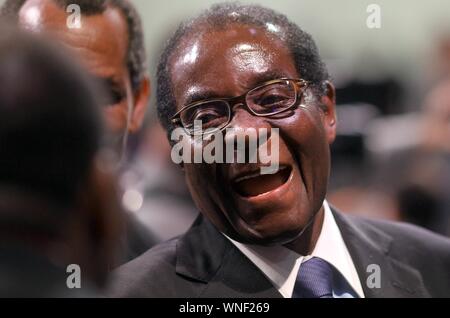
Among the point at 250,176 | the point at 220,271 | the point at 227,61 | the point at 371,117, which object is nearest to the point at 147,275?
the point at 220,271

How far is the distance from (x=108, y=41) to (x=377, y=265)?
0.51 metres

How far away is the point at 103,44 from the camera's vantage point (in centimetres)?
145

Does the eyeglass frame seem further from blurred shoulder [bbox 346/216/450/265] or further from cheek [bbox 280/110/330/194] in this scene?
blurred shoulder [bbox 346/216/450/265]

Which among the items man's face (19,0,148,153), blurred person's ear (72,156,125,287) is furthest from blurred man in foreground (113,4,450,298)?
blurred person's ear (72,156,125,287)

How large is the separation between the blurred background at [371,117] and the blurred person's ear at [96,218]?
399 millimetres

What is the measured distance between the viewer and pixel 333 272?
54.7 inches

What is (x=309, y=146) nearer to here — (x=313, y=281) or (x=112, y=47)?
(x=313, y=281)

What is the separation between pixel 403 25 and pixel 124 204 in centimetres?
70

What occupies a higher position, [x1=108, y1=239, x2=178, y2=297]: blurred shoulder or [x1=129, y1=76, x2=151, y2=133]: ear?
[x1=129, y1=76, x2=151, y2=133]: ear

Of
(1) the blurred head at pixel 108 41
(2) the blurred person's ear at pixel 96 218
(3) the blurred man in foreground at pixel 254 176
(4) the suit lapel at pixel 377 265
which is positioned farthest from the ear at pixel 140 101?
(2) the blurred person's ear at pixel 96 218

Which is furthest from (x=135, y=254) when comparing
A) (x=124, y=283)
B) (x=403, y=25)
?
(x=403, y=25)

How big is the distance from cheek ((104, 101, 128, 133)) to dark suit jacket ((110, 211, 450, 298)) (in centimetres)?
19

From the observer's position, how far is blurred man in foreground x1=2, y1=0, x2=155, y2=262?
1407mm

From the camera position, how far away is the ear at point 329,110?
139 centimetres
